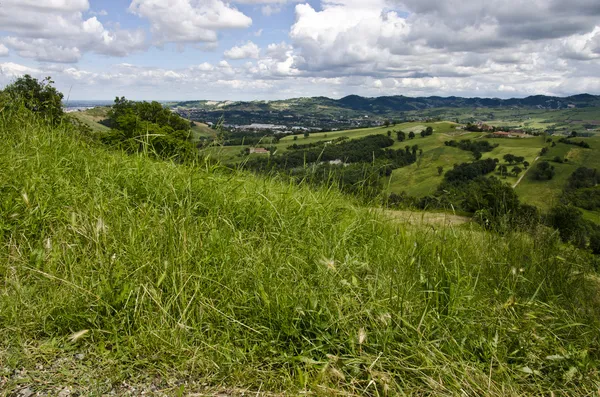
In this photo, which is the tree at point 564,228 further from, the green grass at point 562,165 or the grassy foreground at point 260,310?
the green grass at point 562,165

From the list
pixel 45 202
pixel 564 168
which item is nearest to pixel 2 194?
pixel 45 202

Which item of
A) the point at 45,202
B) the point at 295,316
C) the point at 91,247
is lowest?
the point at 295,316

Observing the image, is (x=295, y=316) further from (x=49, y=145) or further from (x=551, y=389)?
(x=49, y=145)

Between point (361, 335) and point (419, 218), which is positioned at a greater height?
point (419, 218)

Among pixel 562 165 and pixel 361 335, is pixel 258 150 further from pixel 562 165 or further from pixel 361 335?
pixel 562 165

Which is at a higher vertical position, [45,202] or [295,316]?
[45,202]

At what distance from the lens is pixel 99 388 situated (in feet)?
7.20

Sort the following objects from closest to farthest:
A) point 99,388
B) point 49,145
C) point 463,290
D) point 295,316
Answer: point 99,388 → point 295,316 → point 463,290 → point 49,145

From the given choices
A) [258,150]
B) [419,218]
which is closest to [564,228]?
[419,218]

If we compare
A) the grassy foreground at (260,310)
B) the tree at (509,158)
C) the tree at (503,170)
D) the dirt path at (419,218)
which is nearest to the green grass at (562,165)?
the tree at (503,170)

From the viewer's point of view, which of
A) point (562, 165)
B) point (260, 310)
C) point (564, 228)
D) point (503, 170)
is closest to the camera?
point (260, 310)

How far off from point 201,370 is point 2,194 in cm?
296

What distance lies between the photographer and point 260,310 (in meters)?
2.77

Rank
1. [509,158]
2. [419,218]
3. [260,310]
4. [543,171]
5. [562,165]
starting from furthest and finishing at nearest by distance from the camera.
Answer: [509,158] → [562,165] → [543,171] → [419,218] → [260,310]
